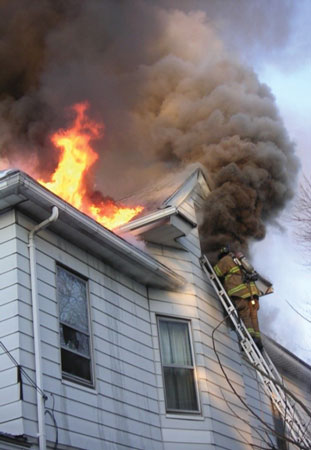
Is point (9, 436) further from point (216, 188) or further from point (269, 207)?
point (269, 207)

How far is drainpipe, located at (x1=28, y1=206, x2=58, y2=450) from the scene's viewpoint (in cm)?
788

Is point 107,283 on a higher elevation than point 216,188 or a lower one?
lower

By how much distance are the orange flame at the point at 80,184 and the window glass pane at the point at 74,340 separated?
2600 millimetres

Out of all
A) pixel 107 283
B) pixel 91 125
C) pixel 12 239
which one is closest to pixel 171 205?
pixel 107 283

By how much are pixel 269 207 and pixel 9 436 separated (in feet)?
28.7

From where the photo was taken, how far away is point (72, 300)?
955 cm

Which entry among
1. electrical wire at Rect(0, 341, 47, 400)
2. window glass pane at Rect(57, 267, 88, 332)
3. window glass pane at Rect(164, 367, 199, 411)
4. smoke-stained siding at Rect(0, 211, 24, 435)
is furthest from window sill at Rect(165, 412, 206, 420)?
smoke-stained siding at Rect(0, 211, 24, 435)

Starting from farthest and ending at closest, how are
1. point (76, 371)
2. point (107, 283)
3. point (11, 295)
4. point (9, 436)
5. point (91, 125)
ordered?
point (91, 125)
point (107, 283)
point (76, 371)
point (11, 295)
point (9, 436)

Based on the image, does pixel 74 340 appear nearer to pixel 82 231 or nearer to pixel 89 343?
pixel 89 343

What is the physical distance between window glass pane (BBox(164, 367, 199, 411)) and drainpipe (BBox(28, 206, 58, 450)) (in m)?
2.95

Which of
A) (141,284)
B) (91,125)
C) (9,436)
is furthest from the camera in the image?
(91,125)

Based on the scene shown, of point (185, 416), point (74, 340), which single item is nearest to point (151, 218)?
point (74, 340)

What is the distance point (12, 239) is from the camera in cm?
880

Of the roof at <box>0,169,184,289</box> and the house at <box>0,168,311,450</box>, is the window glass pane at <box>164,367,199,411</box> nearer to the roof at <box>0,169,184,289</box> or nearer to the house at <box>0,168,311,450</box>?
the house at <box>0,168,311,450</box>
